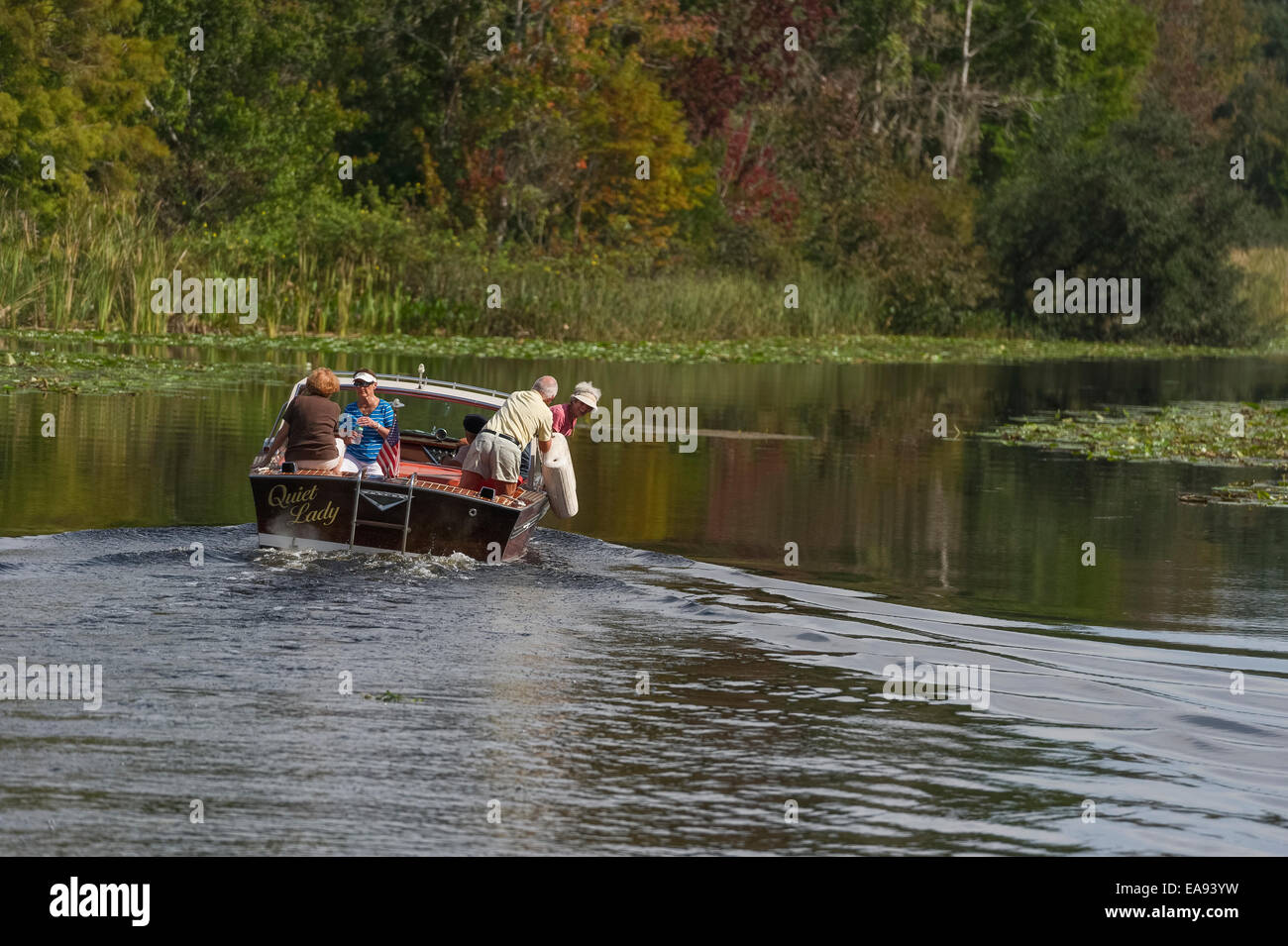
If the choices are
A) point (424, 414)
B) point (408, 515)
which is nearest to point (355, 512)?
point (408, 515)

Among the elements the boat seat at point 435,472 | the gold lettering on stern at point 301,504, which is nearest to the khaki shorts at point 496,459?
the gold lettering on stern at point 301,504

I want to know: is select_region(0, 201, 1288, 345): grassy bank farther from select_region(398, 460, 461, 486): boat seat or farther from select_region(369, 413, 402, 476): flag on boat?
select_region(369, 413, 402, 476): flag on boat

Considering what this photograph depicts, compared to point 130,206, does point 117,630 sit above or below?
below

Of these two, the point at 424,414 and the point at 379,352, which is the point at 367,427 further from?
the point at 379,352

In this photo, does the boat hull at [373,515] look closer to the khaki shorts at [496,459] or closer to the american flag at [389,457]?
the khaki shorts at [496,459]

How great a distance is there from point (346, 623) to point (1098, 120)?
239 ft

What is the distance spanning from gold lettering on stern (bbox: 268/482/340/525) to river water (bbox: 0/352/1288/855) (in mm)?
370

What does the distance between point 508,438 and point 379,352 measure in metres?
24.6

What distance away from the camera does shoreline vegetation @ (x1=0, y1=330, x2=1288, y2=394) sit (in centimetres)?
3247

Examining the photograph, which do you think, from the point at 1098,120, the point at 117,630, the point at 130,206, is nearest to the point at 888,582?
the point at 117,630

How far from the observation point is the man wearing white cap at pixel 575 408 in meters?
17.5
